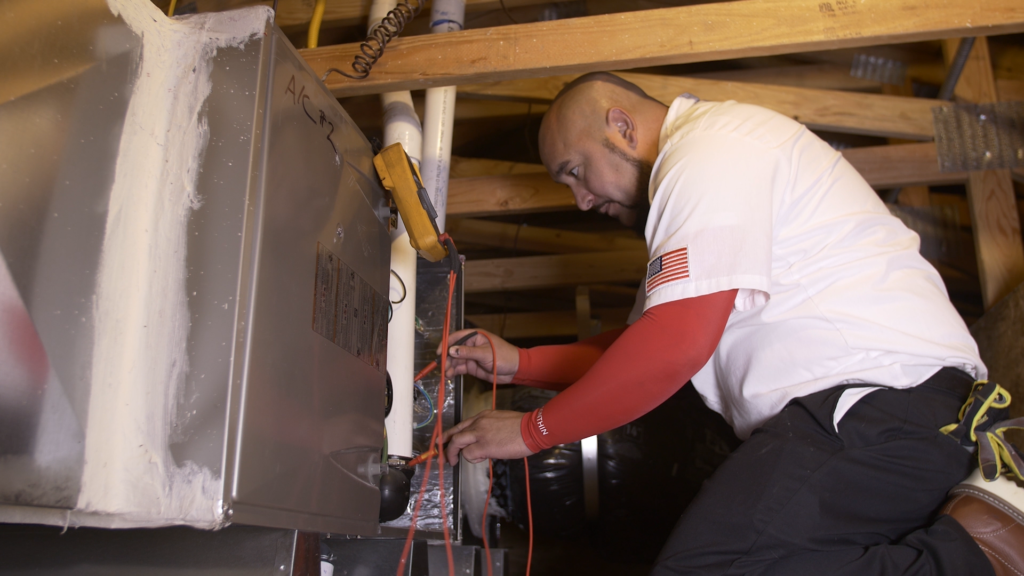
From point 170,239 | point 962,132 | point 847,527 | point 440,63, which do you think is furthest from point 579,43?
point 962,132

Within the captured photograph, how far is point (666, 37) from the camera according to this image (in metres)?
1.17

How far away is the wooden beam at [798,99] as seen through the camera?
6.02 feet

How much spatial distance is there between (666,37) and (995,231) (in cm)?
127

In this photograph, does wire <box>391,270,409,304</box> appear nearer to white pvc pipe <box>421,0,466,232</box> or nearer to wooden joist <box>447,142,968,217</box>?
white pvc pipe <box>421,0,466,232</box>

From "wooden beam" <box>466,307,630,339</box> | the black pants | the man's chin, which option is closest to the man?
the black pants

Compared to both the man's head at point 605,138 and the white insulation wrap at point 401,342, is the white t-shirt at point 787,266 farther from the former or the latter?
the white insulation wrap at point 401,342

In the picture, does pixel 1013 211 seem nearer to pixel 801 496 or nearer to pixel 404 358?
pixel 801 496

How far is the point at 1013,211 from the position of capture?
180 centimetres

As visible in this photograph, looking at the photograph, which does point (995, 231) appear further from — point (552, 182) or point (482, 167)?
point (482, 167)

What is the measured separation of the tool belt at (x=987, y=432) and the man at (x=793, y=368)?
2cm

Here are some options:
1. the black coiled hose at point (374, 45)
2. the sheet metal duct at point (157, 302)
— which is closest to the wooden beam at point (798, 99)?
the black coiled hose at point (374, 45)

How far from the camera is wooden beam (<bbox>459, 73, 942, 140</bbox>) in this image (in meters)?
1.83

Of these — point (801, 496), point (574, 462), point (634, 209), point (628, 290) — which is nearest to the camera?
point (801, 496)

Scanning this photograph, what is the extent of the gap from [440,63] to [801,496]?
951mm
